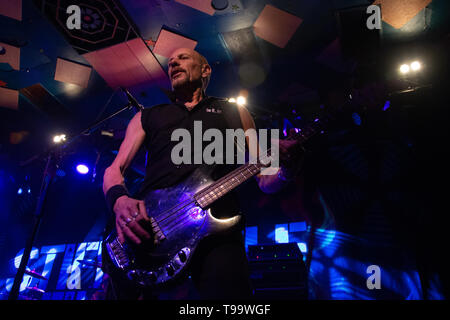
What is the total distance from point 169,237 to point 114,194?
1.63 ft

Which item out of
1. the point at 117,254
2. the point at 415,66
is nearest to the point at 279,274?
the point at 117,254

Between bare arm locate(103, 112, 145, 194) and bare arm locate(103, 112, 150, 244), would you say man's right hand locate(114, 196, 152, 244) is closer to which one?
bare arm locate(103, 112, 150, 244)

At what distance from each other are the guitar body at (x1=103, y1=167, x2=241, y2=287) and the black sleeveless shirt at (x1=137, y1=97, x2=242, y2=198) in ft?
0.34

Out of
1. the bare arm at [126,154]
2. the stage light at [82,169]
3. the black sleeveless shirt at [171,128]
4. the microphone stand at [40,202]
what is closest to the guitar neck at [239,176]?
the black sleeveless shirt at [171,128]

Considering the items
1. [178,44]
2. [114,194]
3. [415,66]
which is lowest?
[114,194]

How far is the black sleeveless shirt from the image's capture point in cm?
189

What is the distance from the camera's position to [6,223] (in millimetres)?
7660

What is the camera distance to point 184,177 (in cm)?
187

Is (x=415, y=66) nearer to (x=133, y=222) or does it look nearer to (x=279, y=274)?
(x=279, y=274)

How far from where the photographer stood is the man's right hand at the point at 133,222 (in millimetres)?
1493

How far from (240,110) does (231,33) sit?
2.65 meters
